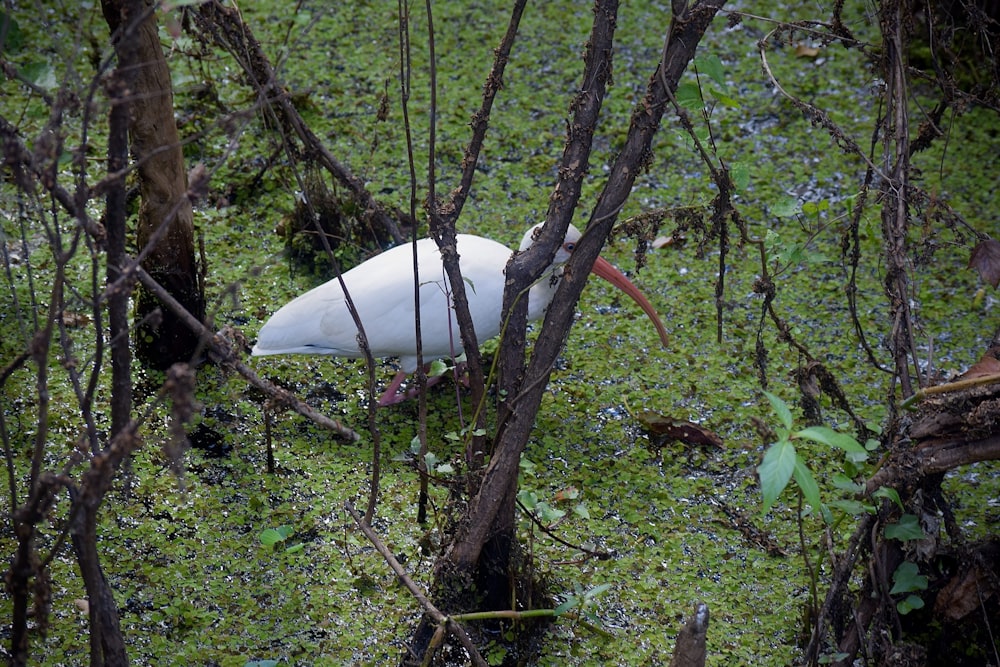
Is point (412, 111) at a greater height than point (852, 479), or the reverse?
point (412, 111)

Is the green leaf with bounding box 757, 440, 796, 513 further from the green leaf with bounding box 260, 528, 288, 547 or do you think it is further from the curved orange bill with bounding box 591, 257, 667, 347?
the curved orange bill with bounding box 591, 257, 667, 347

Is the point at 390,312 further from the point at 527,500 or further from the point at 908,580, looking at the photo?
the point at 908,580

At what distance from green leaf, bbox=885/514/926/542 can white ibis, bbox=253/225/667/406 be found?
4.09 feet

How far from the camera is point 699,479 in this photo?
9.78ft

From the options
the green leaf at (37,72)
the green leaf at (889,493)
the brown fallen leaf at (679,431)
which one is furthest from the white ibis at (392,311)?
the green leaf at (37,72)

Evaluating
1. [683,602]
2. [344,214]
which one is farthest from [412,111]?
[683,602]

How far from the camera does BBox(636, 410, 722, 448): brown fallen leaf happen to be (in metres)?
3.09

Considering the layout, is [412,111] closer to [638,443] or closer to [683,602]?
[638,443]

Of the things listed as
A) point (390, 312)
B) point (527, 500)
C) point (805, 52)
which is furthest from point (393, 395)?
point (805, 52)

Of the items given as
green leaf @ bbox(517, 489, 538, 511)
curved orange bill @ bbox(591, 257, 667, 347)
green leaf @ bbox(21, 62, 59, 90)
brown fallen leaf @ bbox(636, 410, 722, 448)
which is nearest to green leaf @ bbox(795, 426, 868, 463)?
green leaf @ bbox(517, 489, 538, 511)

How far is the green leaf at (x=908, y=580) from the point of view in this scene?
217 centimetres

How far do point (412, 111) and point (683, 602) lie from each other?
248 cm

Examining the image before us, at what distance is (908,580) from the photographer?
2176mm

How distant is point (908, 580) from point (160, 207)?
213cm
